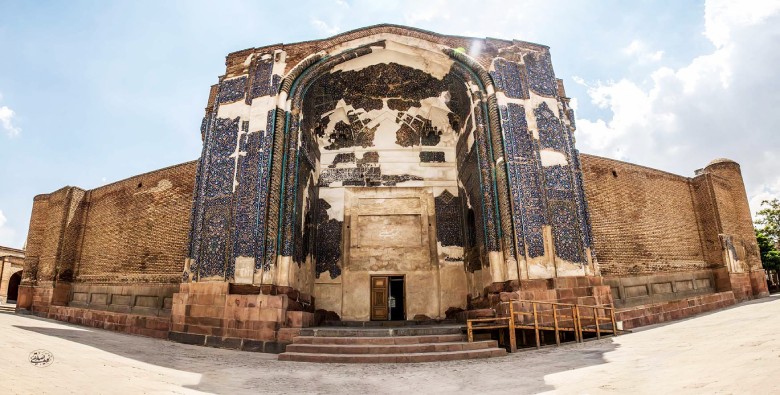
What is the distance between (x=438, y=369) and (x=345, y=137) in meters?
7.64

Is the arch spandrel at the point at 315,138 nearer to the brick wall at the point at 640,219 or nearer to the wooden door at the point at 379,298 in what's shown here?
the wooden door at the point at 379,298

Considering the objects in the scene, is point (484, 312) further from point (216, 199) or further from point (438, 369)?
point (216, 199)

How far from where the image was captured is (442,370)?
574 cm

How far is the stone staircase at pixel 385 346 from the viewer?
6.61 m

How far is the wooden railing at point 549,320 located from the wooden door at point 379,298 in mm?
3166

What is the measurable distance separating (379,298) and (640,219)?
8.32m

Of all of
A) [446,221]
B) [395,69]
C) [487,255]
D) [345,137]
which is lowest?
[487,255]

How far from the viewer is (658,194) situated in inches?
509

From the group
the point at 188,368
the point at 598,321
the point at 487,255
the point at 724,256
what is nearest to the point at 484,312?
the point at 487,255

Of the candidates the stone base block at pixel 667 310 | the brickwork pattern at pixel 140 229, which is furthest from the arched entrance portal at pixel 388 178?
the brickwork pattern at pixel 140 229

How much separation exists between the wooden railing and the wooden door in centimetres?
317

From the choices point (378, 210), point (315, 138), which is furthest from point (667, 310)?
point (315, 138)

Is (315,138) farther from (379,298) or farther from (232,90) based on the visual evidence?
(379,298)

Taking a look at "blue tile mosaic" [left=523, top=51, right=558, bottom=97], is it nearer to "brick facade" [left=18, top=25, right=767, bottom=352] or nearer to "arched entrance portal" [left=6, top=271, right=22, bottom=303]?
"brick facade" [left=18, top=25, right=767, bottom=352]
